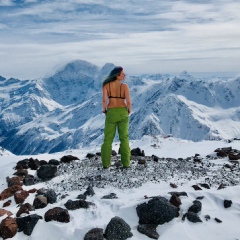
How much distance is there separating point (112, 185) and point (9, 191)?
3.22m

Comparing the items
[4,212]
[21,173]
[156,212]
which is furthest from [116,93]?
[4,212]

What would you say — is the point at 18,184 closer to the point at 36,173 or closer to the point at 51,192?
the point at 36,173

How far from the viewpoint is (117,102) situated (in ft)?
45.3

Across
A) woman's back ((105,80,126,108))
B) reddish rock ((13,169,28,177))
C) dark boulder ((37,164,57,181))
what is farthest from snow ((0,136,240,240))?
woman's back ((105,80,126,108))

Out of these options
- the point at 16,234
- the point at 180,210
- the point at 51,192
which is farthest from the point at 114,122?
the point at 16,234

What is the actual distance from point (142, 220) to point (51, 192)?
3.03 m

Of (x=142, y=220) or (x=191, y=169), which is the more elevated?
(x=142, y=220)

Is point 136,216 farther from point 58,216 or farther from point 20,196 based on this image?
point 20,196

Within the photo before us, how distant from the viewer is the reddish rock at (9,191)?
11.5 metres

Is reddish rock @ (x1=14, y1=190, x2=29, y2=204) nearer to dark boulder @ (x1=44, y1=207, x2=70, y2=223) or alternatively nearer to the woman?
dark boulder @ (x1=44, y1=207, x2=70, y2=223)

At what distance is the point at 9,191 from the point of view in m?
11.7

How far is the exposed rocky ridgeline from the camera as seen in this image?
923 cm

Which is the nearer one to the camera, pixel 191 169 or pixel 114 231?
pixel 114 231

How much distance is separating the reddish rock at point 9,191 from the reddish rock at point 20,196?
412 millimetres
